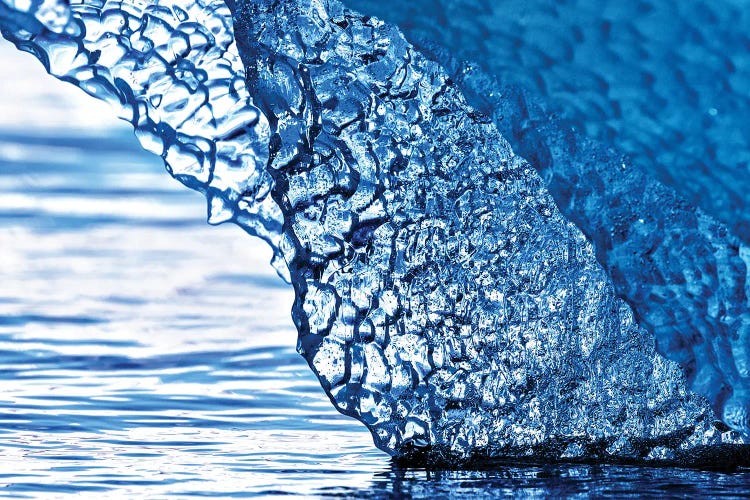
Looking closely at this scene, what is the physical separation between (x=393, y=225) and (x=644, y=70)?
1.05 feet

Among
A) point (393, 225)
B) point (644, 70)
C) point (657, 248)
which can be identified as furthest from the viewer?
point (393, 225)

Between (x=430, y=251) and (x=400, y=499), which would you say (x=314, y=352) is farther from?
(x=400, y=499)

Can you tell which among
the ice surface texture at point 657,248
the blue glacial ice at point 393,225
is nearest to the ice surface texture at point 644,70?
the ice surface texture at point 657,248

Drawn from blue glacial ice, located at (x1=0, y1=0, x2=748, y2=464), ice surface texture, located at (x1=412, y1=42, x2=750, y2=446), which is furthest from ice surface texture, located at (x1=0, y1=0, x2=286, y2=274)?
ice surface texture, located at (x1=412, y1=42, x2=750, y2=446)

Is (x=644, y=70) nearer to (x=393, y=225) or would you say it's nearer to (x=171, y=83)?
(x=393, y=225)

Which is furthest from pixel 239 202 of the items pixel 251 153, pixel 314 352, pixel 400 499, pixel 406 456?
pixel 400 499

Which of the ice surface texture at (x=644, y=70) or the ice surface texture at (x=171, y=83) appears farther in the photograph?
the ice surface texture at (x=171, y=83)

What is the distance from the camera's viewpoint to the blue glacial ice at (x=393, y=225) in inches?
53.1

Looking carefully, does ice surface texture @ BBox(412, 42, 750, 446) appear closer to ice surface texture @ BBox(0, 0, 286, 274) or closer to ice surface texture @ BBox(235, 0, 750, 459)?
ice surface texture @ BBox(235, 0, 750, 459)

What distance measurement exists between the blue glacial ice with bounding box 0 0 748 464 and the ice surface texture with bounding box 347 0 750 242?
0.51 ft

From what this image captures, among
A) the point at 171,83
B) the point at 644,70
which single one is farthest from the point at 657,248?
the point at 171,83

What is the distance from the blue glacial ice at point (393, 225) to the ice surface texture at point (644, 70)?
0.51ft

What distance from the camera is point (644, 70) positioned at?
1.13m

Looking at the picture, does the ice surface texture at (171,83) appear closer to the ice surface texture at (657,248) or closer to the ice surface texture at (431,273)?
the ice surface texture at (431,273)
